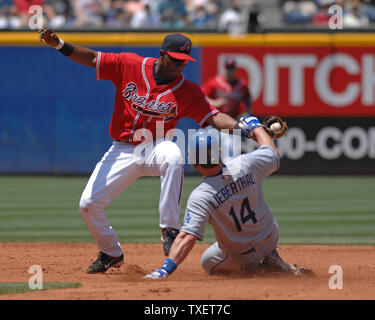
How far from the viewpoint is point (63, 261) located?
7184mm

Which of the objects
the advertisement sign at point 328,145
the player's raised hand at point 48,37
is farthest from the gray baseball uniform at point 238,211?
the advertisement sign at point 328,145

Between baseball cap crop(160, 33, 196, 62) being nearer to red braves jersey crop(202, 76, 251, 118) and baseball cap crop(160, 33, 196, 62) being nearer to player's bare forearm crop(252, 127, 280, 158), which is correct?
player's bare forearm crop(252, 127, 280, 158)

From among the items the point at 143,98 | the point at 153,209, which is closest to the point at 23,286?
the point at 143,98

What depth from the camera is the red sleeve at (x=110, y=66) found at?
6.38 m

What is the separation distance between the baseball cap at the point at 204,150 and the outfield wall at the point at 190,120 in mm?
9337

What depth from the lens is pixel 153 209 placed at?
10.8 metres

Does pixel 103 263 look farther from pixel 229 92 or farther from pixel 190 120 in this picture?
pixel 190 120

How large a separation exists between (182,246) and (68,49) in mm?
1896

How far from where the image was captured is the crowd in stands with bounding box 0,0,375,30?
16016 mm

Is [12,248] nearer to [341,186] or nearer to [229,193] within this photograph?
[229,193]

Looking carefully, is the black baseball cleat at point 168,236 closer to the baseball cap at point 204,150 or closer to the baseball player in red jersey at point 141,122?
the baseball player in red jersey at point 141,122

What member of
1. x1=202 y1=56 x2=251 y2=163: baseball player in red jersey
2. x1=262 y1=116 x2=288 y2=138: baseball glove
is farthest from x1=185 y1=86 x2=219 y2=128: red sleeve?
x1=202 y1=56 x2=251 y2=163: baseball player in red jersey
